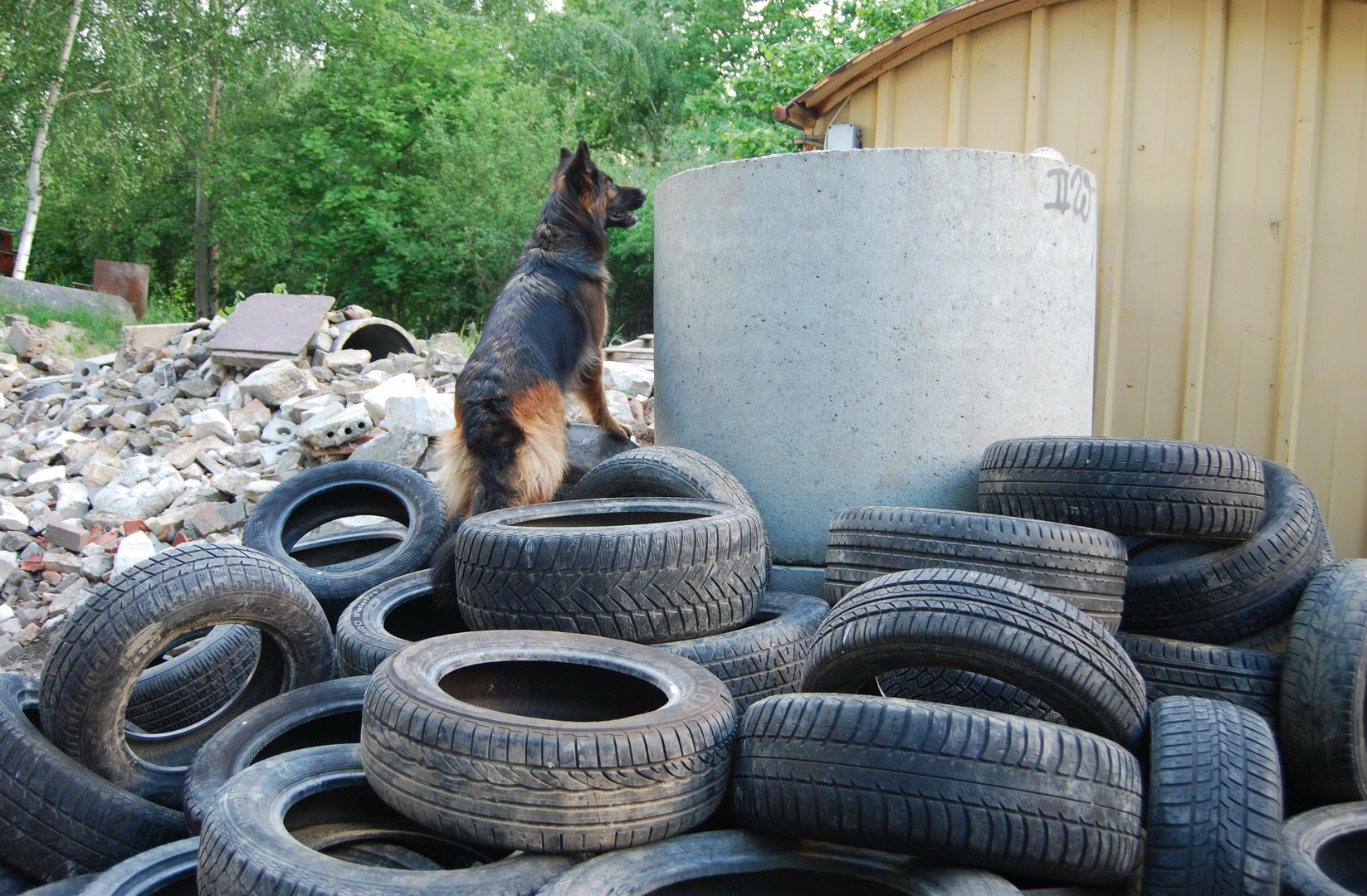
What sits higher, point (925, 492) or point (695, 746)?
point (925, 492)

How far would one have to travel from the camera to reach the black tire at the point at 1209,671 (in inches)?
115

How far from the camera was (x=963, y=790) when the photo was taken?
2061 mm

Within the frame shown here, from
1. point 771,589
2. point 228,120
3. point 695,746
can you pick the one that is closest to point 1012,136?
point 771,589

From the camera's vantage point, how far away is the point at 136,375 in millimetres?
10922

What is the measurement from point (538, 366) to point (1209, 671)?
11.0 feet

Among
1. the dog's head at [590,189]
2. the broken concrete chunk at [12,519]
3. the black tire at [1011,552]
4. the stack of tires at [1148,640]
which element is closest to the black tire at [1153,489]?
the stack of tires at [1148,640]

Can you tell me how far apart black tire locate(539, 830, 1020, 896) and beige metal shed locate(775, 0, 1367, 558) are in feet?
14.1

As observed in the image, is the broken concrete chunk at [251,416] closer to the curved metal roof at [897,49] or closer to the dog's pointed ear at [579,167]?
the dog's pointed ear at [579,167]

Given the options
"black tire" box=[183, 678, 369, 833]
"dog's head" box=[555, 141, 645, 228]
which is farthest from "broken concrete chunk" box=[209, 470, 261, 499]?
"black tire" box=[183, 678, 369, 833]

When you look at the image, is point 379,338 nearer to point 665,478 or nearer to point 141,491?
point 141,491

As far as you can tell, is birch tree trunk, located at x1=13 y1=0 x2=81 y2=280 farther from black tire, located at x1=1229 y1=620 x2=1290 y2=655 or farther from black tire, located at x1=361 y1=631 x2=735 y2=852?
black tire, located at x1=1229 y1=620 x2=1290 y2=655

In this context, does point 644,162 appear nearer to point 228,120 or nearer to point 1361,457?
point 228,120

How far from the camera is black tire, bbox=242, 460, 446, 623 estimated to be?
4.34 m

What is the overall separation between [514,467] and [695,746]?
8.12 ft
